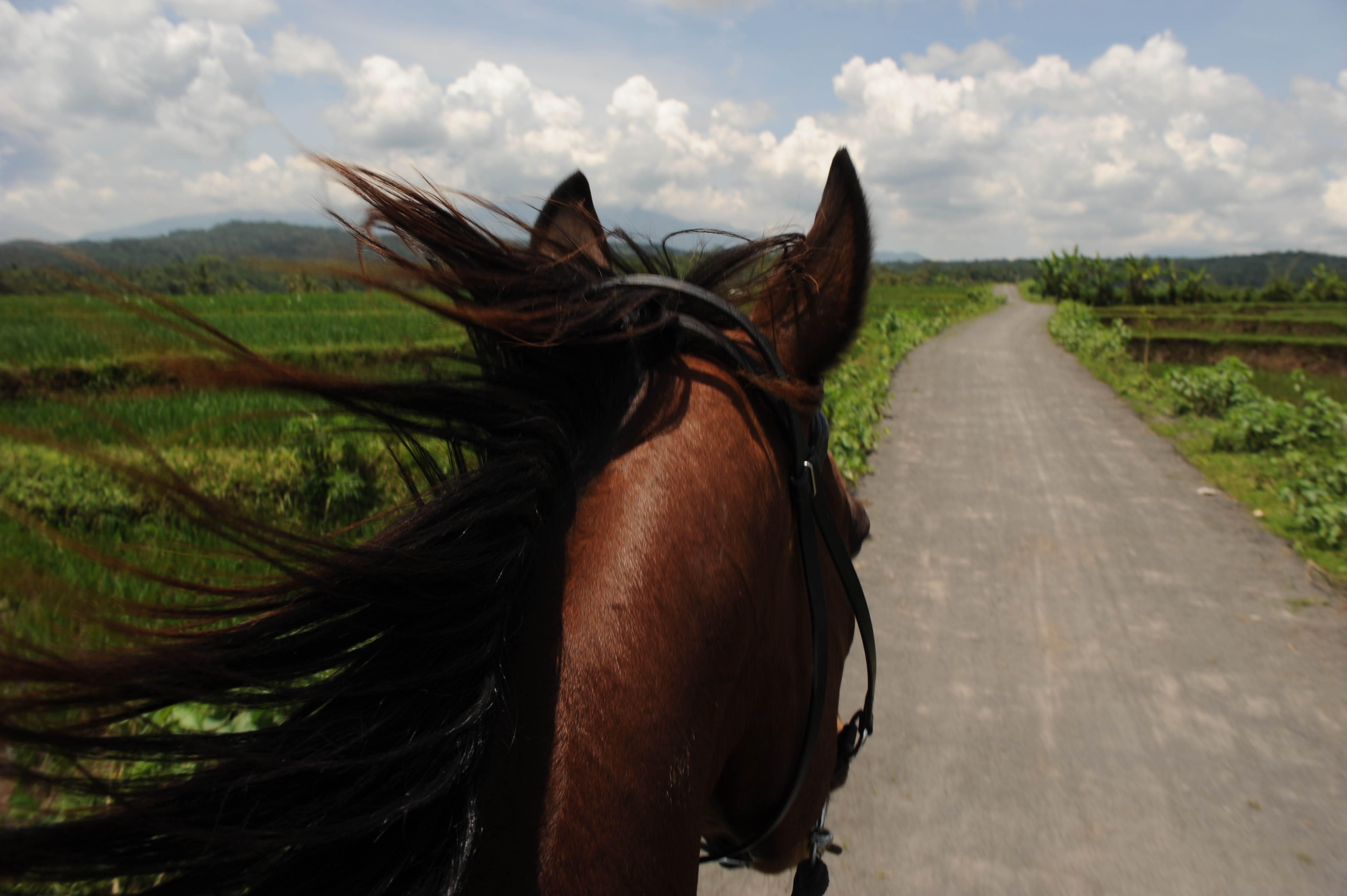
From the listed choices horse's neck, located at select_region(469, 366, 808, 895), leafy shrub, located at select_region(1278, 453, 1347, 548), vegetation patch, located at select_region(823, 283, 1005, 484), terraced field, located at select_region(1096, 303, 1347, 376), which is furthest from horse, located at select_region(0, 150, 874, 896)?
terraced field, located at select_region(1096, 303, 1347, 376)

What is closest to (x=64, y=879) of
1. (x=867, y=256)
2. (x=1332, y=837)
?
(x=867, y=256)

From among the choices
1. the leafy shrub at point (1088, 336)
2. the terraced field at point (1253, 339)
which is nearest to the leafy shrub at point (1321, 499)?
the leafy shrub at point (1088, 336)

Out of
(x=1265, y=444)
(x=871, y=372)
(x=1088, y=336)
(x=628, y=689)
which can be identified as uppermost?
(x=1088, y=336)

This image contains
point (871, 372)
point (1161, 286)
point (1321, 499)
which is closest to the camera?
point (1321, 499)

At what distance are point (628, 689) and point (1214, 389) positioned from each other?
47.2 ft

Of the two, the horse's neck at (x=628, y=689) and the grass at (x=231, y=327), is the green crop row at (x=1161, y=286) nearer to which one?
the grass at (x=231, y=327)

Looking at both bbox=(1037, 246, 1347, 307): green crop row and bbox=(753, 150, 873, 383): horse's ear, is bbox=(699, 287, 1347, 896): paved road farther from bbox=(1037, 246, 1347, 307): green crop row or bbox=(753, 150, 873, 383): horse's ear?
bbox=(1037, 246, 1347, 307): green crop row

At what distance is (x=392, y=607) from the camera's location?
86cm

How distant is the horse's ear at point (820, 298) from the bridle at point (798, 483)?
0.33 feet

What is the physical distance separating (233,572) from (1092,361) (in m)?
22.4

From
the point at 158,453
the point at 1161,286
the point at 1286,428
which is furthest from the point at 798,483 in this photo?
the point at 1161,286

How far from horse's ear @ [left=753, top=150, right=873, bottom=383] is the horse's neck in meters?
0.30

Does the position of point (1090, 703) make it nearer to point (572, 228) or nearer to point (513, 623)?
point (572, 228)

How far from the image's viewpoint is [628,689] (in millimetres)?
955
